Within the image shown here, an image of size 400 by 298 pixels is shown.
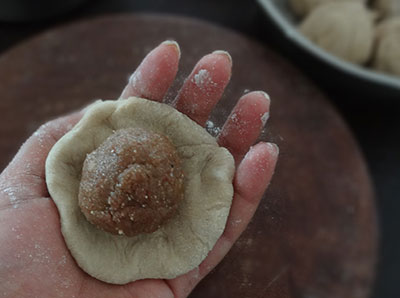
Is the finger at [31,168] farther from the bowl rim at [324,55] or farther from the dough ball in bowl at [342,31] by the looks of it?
the dough ball in bowl at [342,31]

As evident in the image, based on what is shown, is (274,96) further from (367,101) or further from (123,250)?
(123,250)

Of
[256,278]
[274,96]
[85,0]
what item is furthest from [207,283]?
[85,0]

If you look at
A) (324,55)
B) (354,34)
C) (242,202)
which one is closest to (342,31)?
(354,34)

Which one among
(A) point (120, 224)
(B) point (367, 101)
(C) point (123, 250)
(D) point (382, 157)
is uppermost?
(A) point (120, 224)

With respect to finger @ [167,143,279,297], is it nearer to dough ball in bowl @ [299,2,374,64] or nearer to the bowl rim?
the bowl rim

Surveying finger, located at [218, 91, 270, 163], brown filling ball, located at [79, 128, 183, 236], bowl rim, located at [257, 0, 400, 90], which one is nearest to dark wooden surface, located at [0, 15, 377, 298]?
bowl rim, located at [257, 0, 400, 90]

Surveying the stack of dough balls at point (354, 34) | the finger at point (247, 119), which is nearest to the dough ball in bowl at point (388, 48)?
the stack of dough balls at point (354, 34)
